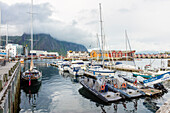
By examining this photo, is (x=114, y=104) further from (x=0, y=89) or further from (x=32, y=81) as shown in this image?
(x=32, y=81)

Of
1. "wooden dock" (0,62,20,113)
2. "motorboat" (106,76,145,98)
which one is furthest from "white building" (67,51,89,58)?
"wooden dock" (0,62,20,113)

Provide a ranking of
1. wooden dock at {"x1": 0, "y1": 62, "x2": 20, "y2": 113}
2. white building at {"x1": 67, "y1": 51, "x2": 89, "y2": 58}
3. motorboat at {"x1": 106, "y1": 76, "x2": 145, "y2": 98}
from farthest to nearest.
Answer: white building at {"x1": 67, "y1": 51, "x2": 89, "y2": 58} → motorboat at {"x1": 106, "y1": 76, "x2": 145, "y2": 98} → wooden dock at {"x1": 0, "y1": 62, "x2": 20, "y2": 113}

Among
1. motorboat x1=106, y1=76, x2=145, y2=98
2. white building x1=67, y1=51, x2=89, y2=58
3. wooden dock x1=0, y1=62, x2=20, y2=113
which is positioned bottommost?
motorboat x1=106, y1=76, x2=145, y2=98

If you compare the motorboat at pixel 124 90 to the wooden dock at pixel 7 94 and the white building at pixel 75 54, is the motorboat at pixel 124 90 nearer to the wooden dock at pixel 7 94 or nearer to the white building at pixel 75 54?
the wooden dock at pixel 7 94

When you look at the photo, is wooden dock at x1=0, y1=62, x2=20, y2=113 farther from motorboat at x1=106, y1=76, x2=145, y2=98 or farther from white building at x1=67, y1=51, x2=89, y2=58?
white building at x1=67, y1=51, x2=89, y2=58

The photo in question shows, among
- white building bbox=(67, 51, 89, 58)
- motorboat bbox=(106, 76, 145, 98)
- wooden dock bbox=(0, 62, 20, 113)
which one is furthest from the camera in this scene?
white building bbox=(67, 51, 89, 58)

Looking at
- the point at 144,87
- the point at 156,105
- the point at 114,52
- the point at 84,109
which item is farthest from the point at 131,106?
the point at 114,52

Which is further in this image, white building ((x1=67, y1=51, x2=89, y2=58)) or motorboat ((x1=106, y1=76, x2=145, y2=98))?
white building ((x1=67, y1=51, x2=89, y2=58))

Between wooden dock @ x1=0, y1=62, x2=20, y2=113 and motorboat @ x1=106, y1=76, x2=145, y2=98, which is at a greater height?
wooden dock @ x1=0, y1=62, x2=20, y2=113

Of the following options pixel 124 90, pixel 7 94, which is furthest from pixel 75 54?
pixel 7 94

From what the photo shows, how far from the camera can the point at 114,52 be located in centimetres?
15012

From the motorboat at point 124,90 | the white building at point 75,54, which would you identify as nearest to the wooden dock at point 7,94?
the motorboat at point 124,90

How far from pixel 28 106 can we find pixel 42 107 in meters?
1.90

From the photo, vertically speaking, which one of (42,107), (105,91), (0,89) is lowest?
(42,107)
